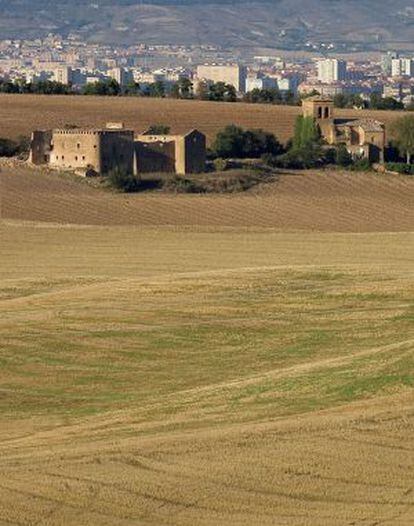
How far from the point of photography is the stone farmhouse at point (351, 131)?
79000mm

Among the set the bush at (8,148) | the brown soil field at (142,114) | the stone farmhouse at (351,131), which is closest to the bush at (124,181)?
Answer: the bush at (8,148)

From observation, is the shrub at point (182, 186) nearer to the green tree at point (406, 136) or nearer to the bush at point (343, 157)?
the bush at point (343, 157)

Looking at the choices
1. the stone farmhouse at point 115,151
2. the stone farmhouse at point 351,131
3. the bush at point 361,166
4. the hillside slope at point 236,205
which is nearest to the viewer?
the hillside slope at point 236,205

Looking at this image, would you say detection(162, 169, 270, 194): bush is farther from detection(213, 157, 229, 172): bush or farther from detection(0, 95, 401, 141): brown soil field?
detection(0, 95, 401, 141): brown soil field

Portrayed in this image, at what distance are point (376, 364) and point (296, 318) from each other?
6.72 metres

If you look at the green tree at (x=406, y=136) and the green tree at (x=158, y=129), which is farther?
the green tree at (x=406, y=136)

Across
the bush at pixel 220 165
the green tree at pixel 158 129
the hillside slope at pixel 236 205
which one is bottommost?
the hillside slope at pixel 236 205

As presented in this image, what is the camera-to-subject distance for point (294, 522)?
1828 cm

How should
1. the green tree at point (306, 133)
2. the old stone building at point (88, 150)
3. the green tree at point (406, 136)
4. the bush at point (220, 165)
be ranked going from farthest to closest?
the green tree at point (306, 133), the green tree at point (406, 136), the bush at point (220, 165), the old stone building at point (88, 150)

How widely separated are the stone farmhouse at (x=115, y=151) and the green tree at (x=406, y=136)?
1029cm

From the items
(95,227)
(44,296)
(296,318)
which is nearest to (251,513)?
(296,318)

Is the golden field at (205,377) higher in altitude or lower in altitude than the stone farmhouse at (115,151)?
higher

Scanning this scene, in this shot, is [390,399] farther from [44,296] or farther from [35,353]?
[44,296]

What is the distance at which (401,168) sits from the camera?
75.6 metres
